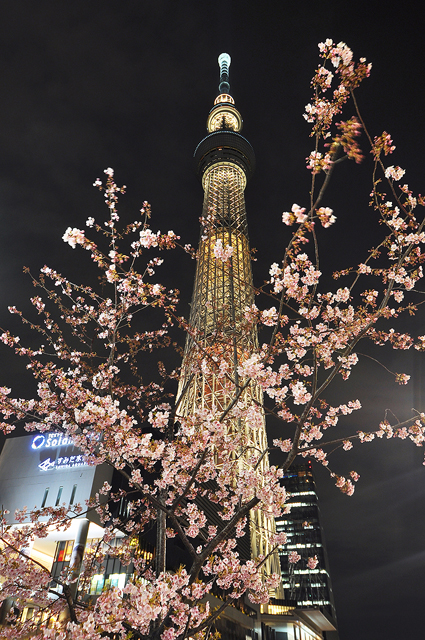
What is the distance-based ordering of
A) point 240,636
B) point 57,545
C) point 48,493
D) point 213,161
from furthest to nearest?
1. point 213,161
2. point 240,636
3. point 57,545
4. point 48,493

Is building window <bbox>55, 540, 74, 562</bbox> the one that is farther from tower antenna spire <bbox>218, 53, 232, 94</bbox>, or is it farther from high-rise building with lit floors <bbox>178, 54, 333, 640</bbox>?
tower antenna spire <bbox>218, 53, 232, 94</bbox>

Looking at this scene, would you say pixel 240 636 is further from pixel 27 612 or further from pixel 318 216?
pixel 318 216

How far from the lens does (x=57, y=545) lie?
1688cm

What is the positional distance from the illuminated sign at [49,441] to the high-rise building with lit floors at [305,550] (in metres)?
80.8

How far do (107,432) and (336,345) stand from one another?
4359 mm

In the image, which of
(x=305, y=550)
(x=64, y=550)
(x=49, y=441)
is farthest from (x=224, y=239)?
(x=305, y=550)

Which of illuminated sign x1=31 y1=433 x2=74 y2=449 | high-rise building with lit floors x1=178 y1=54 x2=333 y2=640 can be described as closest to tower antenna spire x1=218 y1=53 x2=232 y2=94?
high-rise building with lit floors x1=178 y1=54 x2=333 y2=640

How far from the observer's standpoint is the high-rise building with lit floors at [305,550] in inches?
3433

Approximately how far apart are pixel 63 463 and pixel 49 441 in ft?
4.51

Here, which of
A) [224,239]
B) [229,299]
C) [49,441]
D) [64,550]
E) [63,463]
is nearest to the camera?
[63,463]

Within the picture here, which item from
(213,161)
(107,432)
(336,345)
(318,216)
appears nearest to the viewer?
(318,216)

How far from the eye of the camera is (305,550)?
88.7 metres

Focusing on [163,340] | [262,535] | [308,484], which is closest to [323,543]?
[308,484]

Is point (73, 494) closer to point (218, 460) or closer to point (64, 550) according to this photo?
point (64, 550)
